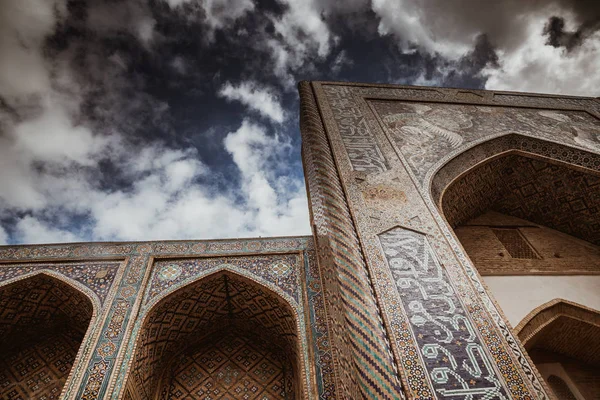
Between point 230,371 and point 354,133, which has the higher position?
point 354,133

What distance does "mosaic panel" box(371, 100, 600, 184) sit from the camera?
4598 millimetres

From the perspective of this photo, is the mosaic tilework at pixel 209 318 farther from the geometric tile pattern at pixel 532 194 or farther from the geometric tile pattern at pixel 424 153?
the geometric tile pattern at pixel 532 194

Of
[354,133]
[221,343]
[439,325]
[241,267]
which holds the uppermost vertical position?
[354,133]

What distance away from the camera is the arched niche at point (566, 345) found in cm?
403

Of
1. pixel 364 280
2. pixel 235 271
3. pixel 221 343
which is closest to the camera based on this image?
pixel 364 280

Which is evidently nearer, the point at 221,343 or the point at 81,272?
the point at 81,272

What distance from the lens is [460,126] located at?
5211 mm

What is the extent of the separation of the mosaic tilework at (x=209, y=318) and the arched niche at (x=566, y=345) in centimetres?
288

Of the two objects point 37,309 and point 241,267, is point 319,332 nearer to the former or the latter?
point 241,267

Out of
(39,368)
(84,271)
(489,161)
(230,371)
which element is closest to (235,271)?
(230,371)

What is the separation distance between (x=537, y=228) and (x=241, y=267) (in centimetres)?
475

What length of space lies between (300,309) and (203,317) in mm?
1432

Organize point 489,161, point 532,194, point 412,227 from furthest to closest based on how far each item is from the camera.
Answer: point 532,194
point 489,161
point 412,227

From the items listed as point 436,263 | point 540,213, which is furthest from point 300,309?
point 540,213
